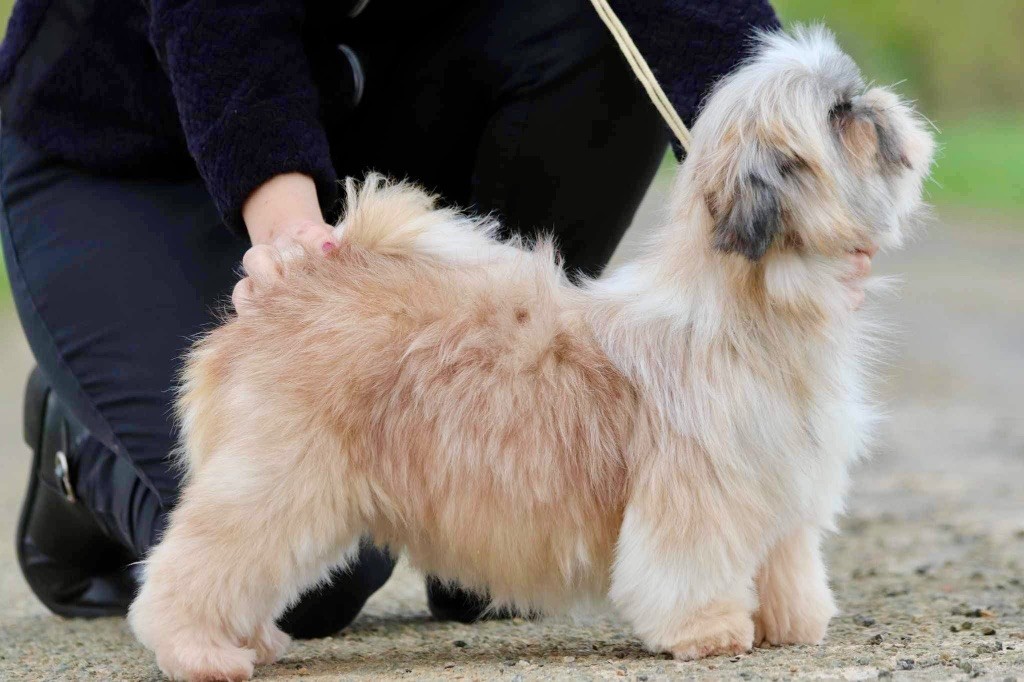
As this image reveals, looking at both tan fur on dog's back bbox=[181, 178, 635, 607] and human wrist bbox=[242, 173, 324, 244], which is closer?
tan fur on dog's back bbox=[181, 178, 635, 607]

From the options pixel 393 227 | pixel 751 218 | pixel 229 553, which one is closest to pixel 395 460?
pixel 229 553

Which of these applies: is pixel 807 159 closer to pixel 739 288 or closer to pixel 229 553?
pixel 739 288

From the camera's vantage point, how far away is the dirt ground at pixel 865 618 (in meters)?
2.36

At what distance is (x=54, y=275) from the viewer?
314 centimetres

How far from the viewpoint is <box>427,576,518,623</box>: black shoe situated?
3234mm

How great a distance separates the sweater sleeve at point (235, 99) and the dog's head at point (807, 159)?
88 centimetres

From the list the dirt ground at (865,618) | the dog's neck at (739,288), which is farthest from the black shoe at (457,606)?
the dog's neck at (739,288)

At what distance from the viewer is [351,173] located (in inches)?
134

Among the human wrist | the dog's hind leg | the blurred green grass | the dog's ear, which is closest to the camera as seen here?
the dog's ear

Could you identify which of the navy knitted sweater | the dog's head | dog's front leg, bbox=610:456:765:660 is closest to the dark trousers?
the navy knitted sweater

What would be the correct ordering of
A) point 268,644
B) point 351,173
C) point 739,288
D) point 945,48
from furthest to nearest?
point 945,48
point 351,173
point 268,644
point 739,288

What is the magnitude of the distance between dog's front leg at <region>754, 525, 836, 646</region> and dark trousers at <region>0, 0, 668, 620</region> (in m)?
1.06

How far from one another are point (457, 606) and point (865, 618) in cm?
102

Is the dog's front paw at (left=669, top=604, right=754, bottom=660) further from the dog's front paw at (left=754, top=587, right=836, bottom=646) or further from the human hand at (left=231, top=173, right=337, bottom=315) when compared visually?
the human hand at (left=231, top=173, right=337, bottom=315)
